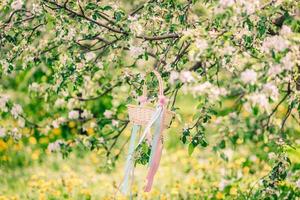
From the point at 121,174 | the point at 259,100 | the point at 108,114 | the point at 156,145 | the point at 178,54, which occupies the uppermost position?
Result: the point at 121,174

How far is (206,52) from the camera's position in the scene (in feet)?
8.30

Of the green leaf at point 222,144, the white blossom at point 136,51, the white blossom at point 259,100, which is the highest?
the white blossom at point 136,51

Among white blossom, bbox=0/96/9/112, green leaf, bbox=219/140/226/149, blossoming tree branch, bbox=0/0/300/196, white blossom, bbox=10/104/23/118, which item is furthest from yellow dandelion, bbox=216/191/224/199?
white blossom, bbox=0/96/9/112

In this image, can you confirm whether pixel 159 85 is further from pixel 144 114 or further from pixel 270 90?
pixel 270 90

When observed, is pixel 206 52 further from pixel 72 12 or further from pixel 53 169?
pixel 53 169

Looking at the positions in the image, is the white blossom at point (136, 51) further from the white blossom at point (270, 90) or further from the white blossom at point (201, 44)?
the white blossom at point (270, 90)

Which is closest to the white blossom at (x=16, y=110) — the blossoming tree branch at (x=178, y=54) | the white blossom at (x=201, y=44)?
the blossoming tree branch at (x=178, y=54)

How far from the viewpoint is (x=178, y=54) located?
349 centimetres

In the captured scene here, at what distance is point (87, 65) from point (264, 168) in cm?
251

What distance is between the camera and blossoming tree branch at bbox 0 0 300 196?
250 cm

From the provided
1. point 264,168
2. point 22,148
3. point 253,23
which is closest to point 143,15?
point 253,23

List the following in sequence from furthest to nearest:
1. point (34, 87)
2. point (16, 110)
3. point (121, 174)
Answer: point (121, 174) < point (34, 87) < point (16, 110)

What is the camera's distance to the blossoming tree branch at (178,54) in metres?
2.50

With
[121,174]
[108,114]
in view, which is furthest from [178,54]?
[121,174]
